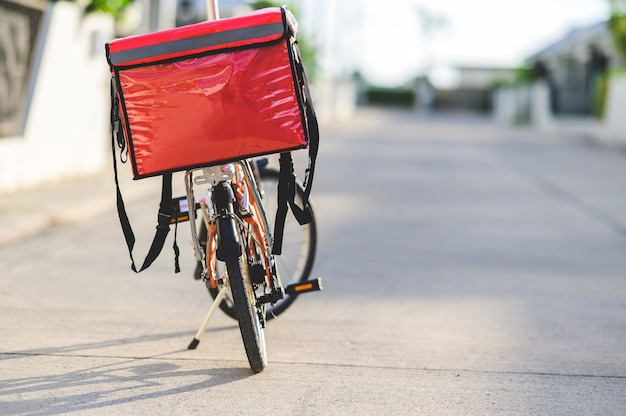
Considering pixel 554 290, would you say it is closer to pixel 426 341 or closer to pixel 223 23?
pixel 426 341

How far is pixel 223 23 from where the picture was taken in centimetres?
386

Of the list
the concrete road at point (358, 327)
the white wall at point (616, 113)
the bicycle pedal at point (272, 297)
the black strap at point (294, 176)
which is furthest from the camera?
the white wall at point (616, 113)

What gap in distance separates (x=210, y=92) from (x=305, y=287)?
4.35ft

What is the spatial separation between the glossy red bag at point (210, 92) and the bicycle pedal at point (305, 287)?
3.45 ft

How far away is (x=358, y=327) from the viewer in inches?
214

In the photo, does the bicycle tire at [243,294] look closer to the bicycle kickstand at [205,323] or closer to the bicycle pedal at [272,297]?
the bicycle pedal at [272,297]

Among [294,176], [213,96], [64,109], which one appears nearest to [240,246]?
[294,176]

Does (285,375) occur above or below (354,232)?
above

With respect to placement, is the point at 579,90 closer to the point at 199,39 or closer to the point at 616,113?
the point at 616,113

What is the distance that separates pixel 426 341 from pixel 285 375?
1025mm

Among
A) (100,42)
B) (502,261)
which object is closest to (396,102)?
(100,42)

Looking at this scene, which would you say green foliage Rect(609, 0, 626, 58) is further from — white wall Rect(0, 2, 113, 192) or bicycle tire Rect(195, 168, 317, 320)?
A: bicycle tire Rect(195, 168, 317, 320)

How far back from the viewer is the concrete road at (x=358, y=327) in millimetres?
4102

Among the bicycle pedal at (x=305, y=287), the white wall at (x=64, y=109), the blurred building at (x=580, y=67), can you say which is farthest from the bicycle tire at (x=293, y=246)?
the blurred building at (x=580, y=67)
